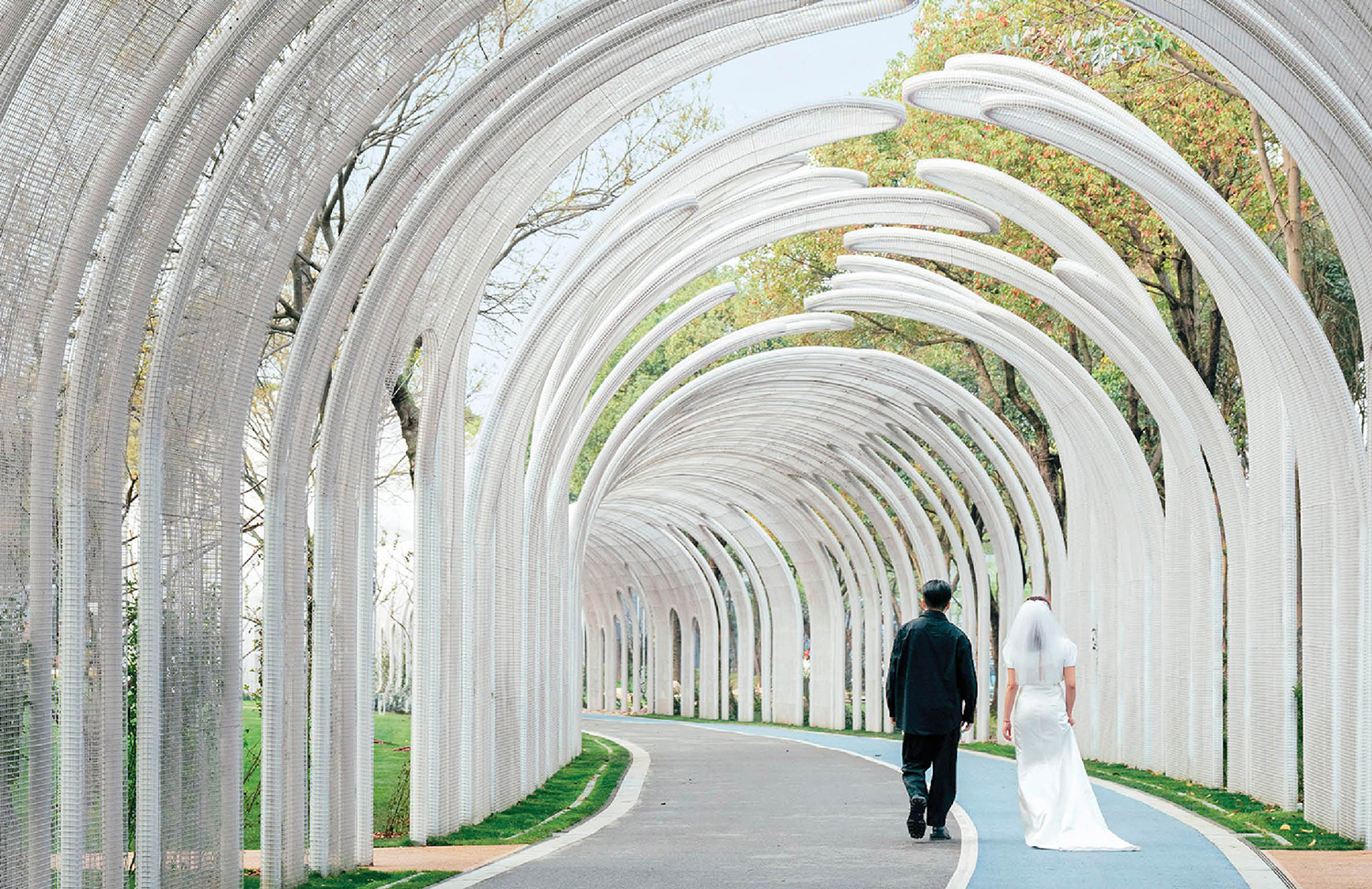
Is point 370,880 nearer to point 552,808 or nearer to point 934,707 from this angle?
point 934,707

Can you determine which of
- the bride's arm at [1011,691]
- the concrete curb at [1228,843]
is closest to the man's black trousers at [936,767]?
the bride's arm at [1011,691]

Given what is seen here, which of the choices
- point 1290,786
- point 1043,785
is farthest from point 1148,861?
point 1290,786

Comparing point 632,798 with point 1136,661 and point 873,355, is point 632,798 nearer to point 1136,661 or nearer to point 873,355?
point 1136,661

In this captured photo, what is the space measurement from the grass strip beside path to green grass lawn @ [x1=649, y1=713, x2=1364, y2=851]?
4814 mm

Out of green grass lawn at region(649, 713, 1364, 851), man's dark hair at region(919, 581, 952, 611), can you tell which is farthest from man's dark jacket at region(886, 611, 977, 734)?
green grass lawn at region(649, 713, 1364, 851)

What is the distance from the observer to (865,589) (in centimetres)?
3181

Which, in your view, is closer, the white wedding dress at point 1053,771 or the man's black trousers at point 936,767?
the white wedding dress at point 1053,771

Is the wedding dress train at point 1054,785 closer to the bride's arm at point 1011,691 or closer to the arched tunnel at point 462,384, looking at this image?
the bride's arm at point 1011,691

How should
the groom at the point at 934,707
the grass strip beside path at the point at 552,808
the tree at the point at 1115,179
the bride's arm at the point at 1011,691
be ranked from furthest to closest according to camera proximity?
the tree at the point at 1115,179, the grass strip beside path at the point at 552,808, the bride's arm at the point at 1011,691, the groom at the point at 934,707

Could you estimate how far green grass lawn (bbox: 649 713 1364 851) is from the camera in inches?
427

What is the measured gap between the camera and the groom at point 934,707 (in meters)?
11.0

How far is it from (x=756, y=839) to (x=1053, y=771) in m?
2.09

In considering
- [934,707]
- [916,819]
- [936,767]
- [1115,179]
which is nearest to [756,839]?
[916,819]

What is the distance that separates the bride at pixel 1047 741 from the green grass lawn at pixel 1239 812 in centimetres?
111
